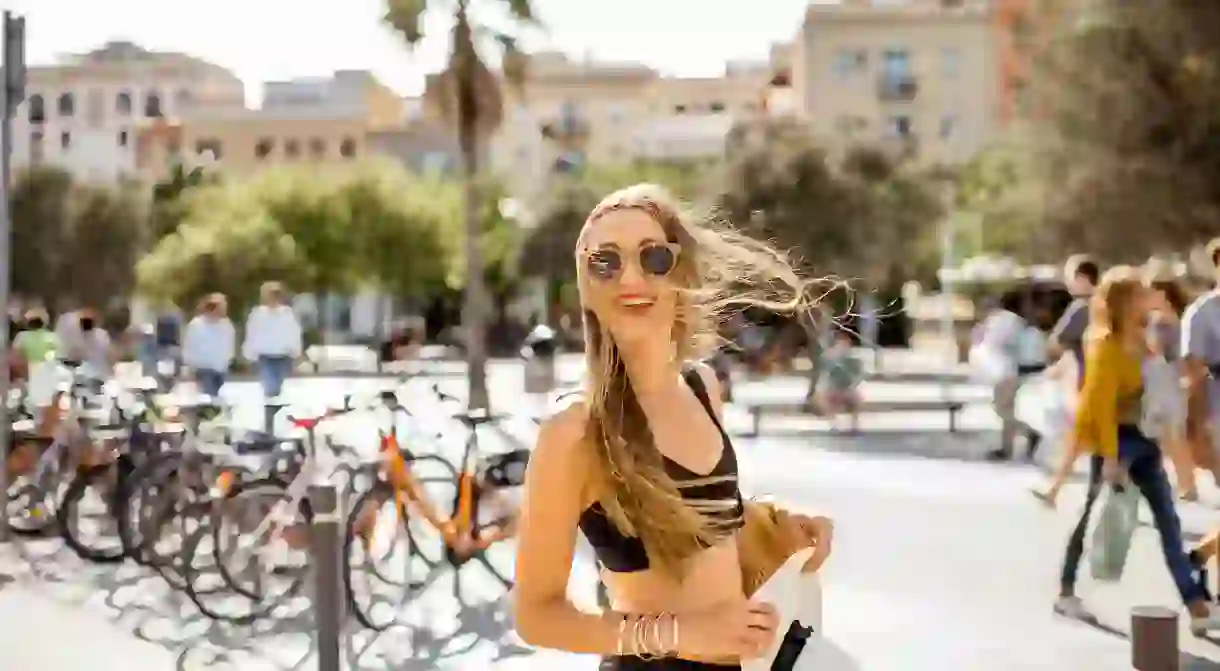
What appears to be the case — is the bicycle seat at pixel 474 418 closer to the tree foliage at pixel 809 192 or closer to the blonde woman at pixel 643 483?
the blonde woman at pixel 643 483

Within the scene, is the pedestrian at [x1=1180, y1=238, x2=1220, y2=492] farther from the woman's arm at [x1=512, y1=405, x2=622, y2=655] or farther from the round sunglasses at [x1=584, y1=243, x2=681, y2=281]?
the woman's arm at [x1=512, y1=405, x2=622, y2=655]

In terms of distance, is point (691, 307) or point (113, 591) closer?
point (691, 307)

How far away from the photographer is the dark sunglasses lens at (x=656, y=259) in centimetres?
238

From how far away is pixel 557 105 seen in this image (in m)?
89.6

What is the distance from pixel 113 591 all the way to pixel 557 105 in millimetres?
82283

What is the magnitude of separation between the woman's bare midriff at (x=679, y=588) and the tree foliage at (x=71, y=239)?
53.5 meters

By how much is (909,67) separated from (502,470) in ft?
214

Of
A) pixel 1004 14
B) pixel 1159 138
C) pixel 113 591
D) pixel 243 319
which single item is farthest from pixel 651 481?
pixel 1004 14

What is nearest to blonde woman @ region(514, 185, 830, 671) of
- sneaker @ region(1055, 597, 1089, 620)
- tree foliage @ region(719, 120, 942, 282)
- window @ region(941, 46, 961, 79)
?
sneaker @ region(1055, 597, 1089, 620)

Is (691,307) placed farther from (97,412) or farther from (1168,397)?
(97,412)

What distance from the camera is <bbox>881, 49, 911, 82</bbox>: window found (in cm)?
6975

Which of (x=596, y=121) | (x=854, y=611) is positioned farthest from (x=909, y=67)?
(x=854, y=611)

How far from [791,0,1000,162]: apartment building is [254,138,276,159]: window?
34.1m

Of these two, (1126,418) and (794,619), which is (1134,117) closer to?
(1126,418)
